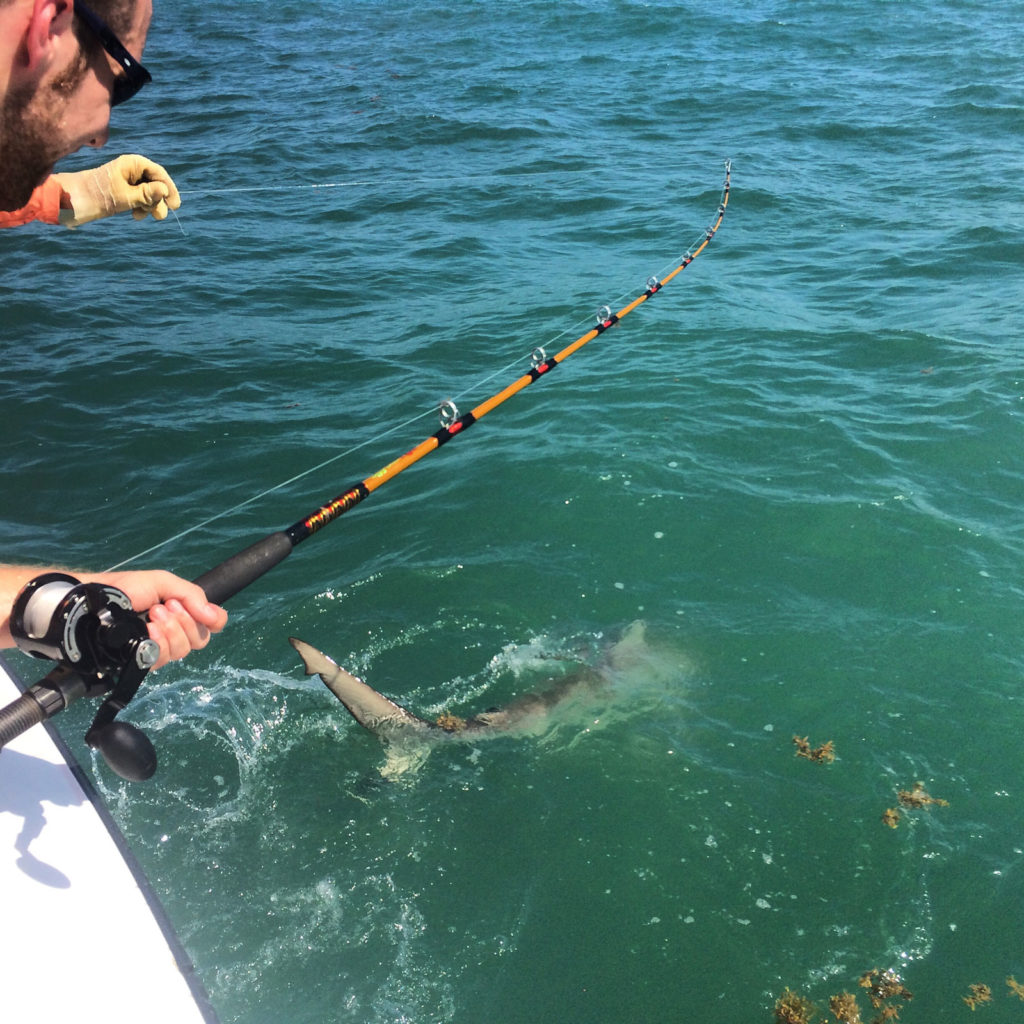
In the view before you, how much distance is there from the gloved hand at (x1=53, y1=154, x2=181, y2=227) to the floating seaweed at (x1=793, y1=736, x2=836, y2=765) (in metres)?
4.24

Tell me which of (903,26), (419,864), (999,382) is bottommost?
(419,864)

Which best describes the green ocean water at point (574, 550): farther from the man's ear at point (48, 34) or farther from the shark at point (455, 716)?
the man's ear at point (48, 34)

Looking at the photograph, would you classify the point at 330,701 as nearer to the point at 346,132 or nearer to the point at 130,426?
the point at 130,426

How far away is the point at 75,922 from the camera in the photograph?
2307mm

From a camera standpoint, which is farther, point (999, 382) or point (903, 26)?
point (903, 26)

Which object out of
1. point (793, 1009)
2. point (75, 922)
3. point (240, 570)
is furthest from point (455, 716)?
point (75, 922)

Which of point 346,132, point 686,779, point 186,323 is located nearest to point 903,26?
point 346,132

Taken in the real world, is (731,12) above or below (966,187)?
above


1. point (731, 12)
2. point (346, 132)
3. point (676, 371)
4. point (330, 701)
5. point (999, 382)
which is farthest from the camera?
point (731, 12)

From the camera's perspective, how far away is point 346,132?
16.9 metres

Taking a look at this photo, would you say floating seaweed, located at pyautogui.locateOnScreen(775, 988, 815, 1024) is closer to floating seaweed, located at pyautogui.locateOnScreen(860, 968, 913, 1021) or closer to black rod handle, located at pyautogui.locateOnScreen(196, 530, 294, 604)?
floating seaweed, located at pyautogui.locateOnScreen(860, 968, 913, 1021)

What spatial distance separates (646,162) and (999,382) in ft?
28.0

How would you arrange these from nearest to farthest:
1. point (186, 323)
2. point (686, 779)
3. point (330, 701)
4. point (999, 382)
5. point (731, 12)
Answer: point (686, 779)
point (330, 701)
point (999, 382)
point (186, 323)
point (731, 12)

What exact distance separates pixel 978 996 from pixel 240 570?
3307 mm
